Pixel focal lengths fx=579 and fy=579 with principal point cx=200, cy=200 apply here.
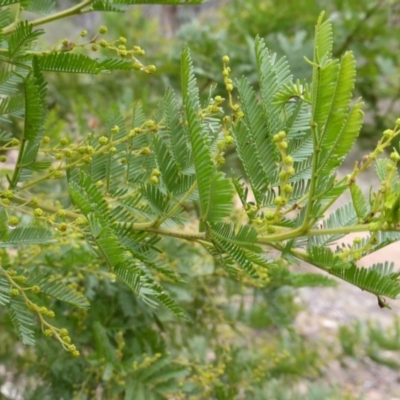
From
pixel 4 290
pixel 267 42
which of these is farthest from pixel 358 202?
pixel 267 42

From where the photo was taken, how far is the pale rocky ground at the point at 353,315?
2.19 m

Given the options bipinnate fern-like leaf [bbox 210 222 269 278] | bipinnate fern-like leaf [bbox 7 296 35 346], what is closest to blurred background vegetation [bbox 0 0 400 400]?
bipinnate fern-like leaf [bbox 7 296 35 346]

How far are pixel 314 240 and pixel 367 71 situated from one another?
1281mm

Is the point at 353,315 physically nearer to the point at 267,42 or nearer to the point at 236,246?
the point at 267,42

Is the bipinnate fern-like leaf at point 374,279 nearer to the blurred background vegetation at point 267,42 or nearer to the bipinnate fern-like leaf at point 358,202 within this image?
the bipinnate fern-like leaf at point 358,202

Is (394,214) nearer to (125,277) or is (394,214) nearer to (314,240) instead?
(314,240)

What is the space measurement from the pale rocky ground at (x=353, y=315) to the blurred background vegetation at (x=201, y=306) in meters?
0.35

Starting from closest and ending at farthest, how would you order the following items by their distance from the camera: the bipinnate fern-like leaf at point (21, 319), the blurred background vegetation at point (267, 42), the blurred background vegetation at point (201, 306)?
the bipinnate fern-like leaf at point (21, 319) < the blurred background vegetation at point (201, 306) < the blurred background vegetation at point (267, 42)

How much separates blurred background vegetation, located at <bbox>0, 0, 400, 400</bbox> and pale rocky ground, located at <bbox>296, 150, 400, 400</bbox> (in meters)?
0.35

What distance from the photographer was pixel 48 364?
3.02 ft

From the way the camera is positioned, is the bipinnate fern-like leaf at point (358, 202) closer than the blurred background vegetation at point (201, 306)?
Yes

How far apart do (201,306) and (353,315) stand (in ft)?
5.69

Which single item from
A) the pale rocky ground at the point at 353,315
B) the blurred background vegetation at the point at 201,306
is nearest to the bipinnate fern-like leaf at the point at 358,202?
the blurred background vegetation at the point at 201,306

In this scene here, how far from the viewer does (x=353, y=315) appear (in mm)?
2756
